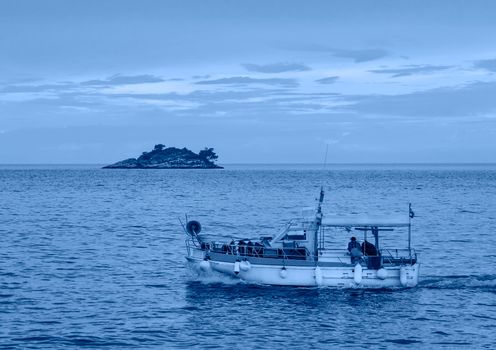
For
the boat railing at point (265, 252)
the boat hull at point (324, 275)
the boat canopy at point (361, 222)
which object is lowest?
the boat hull at point (324, 275)

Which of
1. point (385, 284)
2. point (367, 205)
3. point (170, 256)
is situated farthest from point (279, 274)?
point (367, 205)

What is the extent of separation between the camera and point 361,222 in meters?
37.0

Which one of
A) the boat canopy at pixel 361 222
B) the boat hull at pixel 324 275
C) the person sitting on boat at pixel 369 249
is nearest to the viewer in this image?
the boat hull at pixel 324 275

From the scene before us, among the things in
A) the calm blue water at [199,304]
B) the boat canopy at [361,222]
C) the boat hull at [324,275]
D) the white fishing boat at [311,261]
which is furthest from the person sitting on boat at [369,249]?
the calm blue water at [199,304]

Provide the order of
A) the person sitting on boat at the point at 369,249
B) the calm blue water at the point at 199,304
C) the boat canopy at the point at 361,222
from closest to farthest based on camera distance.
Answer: the calm blue water at the point at 199,304, the boat canopy at the point at 361,222, the person sitting on boat at the point at 369,249

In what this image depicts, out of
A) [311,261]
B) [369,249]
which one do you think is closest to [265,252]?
[311,261]

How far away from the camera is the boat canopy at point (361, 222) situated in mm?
36906

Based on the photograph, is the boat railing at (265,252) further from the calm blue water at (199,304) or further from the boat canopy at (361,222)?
the boat canopy at (361,222)

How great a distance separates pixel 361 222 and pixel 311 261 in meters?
3.07

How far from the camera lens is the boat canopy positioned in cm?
3691

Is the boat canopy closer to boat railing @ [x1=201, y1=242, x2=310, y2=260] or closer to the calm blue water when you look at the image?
boat railing @ [x1=201, y1=242, x2=310, y2=260]

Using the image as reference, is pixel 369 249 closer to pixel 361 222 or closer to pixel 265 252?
pixel 361 222

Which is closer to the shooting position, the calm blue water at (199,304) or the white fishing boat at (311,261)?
the calm blue water at (199,304)

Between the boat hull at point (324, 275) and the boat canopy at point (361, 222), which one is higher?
the boat canopy at point (361, 222)
